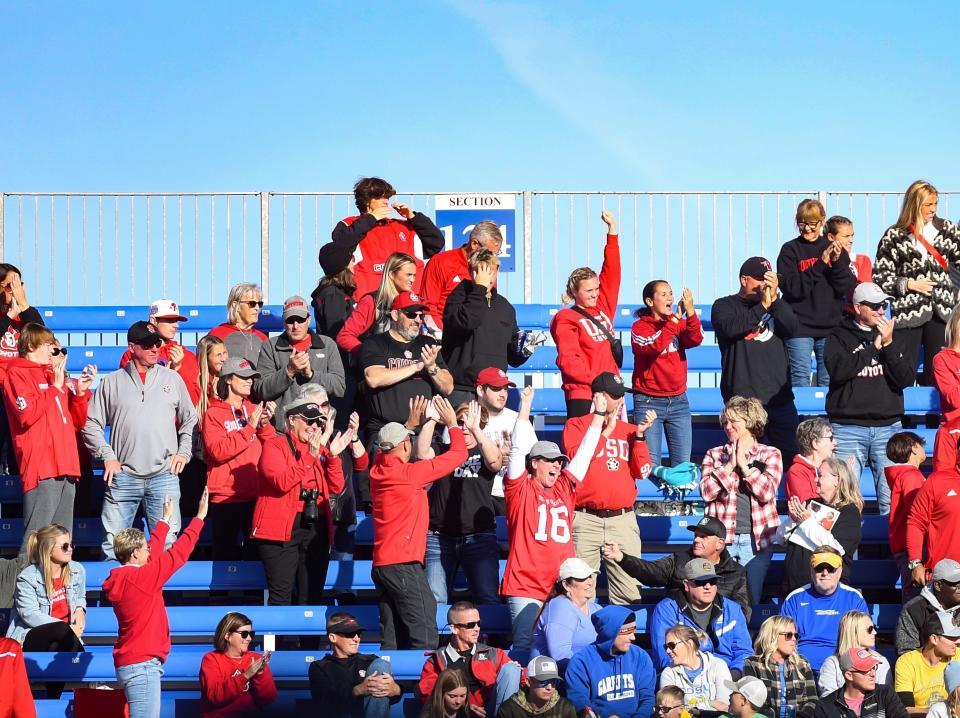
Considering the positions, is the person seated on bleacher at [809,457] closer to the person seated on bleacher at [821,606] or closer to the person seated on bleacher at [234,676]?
the person seated on bleacher at [821,606]

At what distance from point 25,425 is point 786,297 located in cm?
593

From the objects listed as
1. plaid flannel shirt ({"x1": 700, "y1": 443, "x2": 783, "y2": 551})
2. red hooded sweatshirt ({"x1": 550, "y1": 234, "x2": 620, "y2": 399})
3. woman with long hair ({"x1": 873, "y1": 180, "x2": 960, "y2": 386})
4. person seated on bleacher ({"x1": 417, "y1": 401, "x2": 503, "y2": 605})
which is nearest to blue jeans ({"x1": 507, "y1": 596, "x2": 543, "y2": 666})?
person seated on bleacher ({"x1": 417, "y1": 401, "x2": 503, "y2": 605})

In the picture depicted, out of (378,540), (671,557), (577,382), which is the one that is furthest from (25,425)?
(671,557)

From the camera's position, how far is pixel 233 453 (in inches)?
407

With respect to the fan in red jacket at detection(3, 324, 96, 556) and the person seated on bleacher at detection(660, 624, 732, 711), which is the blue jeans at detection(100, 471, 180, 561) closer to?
the fan in red jacket at detection(3, 324, 96, 556)

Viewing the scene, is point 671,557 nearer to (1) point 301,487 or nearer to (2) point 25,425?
(1) point 301,487

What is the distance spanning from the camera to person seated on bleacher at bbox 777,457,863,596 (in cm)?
970

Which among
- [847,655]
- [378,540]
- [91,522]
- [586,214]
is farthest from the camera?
[586,214]

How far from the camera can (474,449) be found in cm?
986

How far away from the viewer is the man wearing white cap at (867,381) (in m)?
11.1

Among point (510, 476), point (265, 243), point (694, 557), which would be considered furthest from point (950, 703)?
point (265, 243)

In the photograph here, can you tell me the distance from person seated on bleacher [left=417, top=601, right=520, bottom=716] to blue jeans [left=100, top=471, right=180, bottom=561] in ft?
8.77

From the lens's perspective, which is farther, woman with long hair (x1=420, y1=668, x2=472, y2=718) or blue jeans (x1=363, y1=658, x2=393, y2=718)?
blue jeans (x1=363, y1=658, x2=393, y2=718)

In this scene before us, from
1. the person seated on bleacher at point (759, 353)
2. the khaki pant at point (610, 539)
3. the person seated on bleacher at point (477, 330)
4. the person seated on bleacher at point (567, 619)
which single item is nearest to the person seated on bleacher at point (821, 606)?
the khaki pant at point (610, 539)
